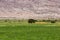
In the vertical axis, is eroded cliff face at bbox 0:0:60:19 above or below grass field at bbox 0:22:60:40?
below

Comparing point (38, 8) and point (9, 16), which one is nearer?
point (9, 16)

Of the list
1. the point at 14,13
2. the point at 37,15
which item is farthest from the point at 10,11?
the point at 37,15

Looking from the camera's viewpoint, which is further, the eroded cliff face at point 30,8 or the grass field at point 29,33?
the eroded cliff face at point 30,8

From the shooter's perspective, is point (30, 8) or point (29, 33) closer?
point (29, 33)

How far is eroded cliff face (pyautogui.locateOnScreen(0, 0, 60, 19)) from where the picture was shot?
86.0 m

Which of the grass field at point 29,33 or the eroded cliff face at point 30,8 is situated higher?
the grass field at point 29,33

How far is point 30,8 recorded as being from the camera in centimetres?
8775

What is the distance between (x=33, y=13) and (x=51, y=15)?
482 cm

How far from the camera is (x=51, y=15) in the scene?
8688cm

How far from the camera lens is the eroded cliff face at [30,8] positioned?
3387 inches

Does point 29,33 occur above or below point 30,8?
above

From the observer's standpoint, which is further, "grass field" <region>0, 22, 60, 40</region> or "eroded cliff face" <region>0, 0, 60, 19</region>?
"eroded cliff face" <region>0, 0, 60, 19</region>

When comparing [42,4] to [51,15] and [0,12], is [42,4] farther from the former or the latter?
[0,12]

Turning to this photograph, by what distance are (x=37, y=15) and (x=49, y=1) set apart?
5272mm
